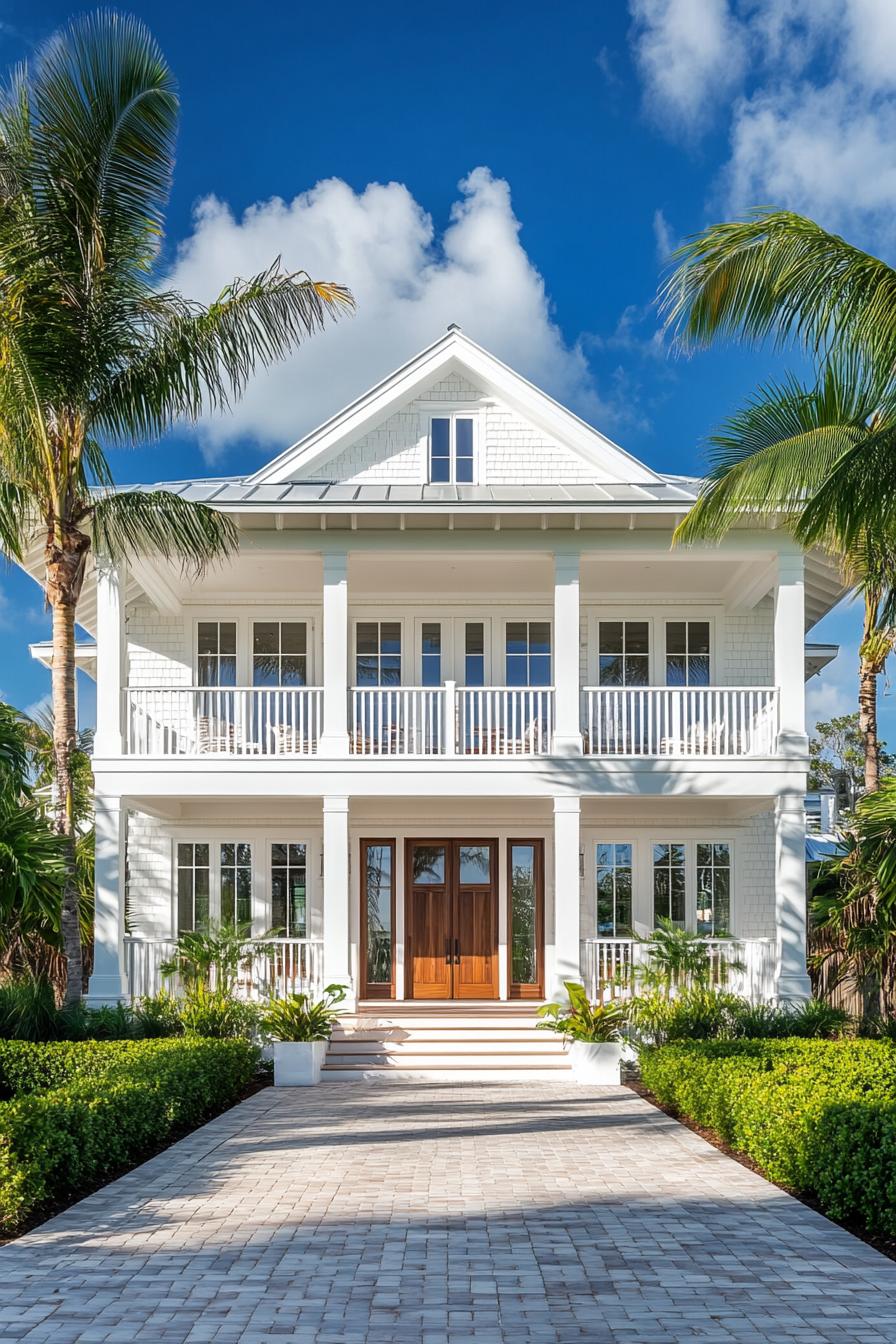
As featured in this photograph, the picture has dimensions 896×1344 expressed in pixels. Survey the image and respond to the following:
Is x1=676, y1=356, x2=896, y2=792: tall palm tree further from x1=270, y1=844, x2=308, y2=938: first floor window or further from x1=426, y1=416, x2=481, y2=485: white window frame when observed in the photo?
x1=270, y1=844, x2=308, y2=938: first floor window

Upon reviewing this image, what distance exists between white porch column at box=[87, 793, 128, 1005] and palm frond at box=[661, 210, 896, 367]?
9753mm

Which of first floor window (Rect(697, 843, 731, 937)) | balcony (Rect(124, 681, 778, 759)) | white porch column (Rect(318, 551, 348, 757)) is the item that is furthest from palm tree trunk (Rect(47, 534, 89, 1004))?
first floor window (Rect(697, 843, 731, 937))

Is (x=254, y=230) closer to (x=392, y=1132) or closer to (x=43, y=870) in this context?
(x=43, y=870)

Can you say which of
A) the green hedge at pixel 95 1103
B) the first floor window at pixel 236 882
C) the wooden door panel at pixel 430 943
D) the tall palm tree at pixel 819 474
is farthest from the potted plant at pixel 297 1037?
the tall palm tree at pixel 819 474

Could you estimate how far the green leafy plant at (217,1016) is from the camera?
1472cm

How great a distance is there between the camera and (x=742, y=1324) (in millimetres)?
5750

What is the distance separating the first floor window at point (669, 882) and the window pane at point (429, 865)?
3.27 meters

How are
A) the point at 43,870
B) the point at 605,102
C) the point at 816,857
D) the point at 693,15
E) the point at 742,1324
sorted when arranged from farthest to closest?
the point at 816,857
the point at 605,102
the point at 43,870
the point at 693,15
the point at 742,1324

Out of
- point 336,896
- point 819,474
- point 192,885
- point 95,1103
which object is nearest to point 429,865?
point 336,896

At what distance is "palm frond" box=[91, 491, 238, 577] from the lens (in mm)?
14516

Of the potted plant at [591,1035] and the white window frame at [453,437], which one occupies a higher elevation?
the white window frame at [453,437]

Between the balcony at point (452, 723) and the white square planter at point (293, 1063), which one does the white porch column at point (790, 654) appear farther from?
the white square planter at point (293, 1063)

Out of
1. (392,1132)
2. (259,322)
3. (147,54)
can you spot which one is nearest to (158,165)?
(147,54)

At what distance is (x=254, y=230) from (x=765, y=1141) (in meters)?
16.0
